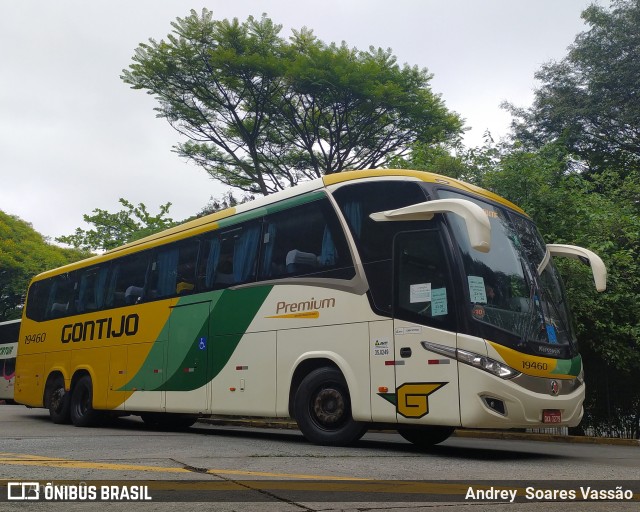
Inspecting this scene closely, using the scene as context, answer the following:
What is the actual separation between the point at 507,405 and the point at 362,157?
62.4 ft

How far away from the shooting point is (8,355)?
2836 centimetres

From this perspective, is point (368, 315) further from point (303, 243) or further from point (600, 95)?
point (600, 95)

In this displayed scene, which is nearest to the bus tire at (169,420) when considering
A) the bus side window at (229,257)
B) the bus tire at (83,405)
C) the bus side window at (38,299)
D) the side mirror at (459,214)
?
the bus tire at (83,405)

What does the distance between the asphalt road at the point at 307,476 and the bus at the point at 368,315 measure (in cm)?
72

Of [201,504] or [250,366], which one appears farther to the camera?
[250,366]

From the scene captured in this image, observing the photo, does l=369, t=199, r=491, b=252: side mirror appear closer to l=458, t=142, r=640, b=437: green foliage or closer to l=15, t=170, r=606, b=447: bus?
l=15, t=170, r=606, b=447: bus

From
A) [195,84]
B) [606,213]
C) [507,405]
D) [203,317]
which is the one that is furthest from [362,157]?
[507,405]

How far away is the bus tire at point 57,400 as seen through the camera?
15984 millimetres

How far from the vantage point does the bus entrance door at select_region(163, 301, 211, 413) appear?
1204cm

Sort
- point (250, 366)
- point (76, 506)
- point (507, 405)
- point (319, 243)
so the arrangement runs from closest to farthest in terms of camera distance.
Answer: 1. point (76, 506)
2. point (507, 405)
3. point (319, 243)
4. point (250, 366)

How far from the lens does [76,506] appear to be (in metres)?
4.93

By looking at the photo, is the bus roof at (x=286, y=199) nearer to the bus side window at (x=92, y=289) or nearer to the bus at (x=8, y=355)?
the bus side window at (x=92, y=289)

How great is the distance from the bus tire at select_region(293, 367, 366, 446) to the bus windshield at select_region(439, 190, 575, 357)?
7.06ft

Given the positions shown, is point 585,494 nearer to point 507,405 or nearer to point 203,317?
point 507,405
